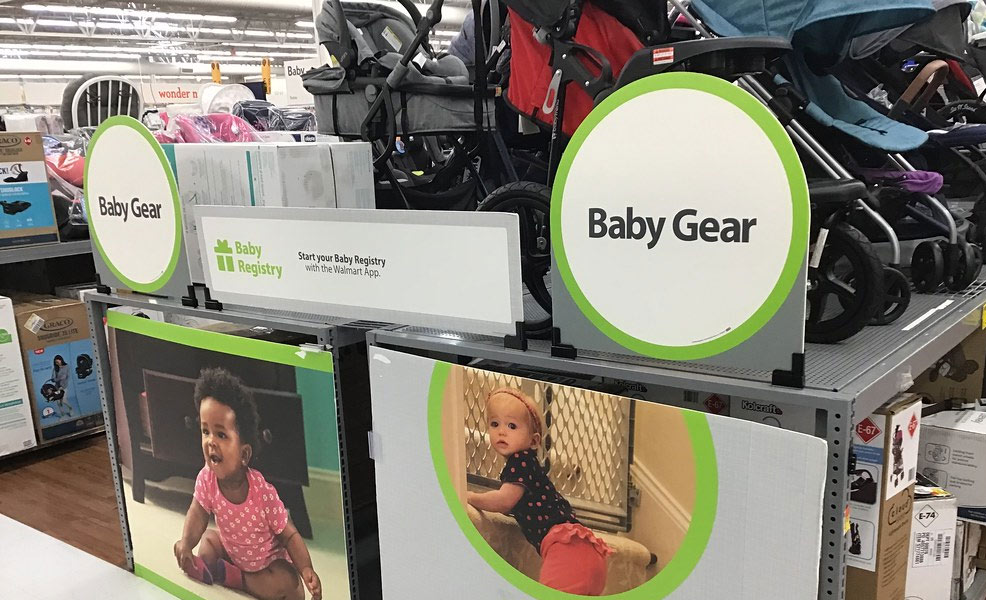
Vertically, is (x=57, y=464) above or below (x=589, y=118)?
below

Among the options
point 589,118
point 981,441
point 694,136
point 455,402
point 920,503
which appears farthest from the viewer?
point 981,441

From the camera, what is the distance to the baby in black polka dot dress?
147 cm

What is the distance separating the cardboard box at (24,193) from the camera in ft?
12.1

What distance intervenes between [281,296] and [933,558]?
1689 millimetres

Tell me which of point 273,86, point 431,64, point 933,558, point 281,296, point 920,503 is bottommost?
point 933,558

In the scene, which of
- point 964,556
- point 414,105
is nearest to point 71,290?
point 414,105

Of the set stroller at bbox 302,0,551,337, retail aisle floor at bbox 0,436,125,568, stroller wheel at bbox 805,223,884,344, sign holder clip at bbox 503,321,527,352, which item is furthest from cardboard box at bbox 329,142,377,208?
retail aisle floor at bbox 0,436,125,568

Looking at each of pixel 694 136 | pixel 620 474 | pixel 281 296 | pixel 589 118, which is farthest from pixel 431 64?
pixel 620 474

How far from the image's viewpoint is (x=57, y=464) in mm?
3740

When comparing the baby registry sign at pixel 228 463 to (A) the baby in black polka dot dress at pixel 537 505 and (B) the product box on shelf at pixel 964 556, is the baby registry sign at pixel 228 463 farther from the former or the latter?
(B) the product box on shelf at pixel 964 556

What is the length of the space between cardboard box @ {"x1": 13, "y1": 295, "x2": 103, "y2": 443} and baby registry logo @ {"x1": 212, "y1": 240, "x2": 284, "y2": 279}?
2.39 meters

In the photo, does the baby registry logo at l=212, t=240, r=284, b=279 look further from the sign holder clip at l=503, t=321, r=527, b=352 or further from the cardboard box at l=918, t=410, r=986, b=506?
the cardboard box at l=918, t=410, r=986, b=506

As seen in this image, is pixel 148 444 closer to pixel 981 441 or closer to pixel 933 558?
pixel 933 558

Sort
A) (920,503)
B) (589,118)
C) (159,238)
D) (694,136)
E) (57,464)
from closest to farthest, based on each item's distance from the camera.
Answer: (694,136) → (589,118) → (920,503) → (159,238) → (57,464)
